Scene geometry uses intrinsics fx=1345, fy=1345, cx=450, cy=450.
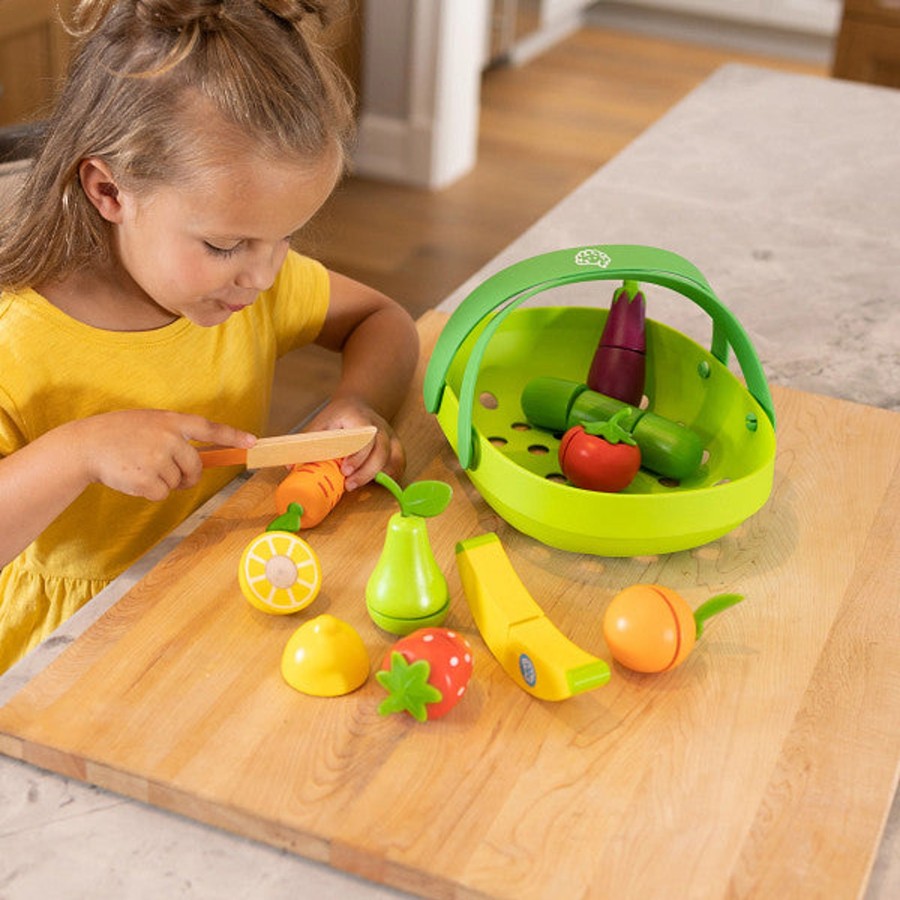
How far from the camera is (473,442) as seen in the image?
96 centimetres

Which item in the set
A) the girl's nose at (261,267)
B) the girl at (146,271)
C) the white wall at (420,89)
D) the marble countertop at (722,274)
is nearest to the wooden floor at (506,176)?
the white wall at (420,89)

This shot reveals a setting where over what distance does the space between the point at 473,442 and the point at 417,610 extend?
0.17 m

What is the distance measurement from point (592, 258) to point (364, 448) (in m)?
0.21

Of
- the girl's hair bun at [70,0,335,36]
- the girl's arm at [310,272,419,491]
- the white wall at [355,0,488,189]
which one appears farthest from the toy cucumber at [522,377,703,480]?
the white wall at [355,0,488,189]

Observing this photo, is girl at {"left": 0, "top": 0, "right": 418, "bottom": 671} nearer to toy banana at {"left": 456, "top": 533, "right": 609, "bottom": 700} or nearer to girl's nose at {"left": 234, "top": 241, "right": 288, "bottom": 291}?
girl's nose at {"left": 234, "top": 241, "right": 288, "bottom": 291}

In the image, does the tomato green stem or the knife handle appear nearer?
the tomato green stem

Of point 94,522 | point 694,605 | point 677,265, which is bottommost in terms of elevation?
point 94,522

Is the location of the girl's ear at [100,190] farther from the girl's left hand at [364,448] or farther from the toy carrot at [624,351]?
the toy carrot at [624,351]

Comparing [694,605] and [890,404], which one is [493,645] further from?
[890,404]

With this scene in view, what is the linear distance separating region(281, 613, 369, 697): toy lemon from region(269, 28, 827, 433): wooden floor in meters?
1.68

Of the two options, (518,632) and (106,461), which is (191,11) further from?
(518,632)

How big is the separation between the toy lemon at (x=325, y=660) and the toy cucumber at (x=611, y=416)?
11.7 inches

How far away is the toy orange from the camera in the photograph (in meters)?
0.81

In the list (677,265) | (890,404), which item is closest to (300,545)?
(677,265)
